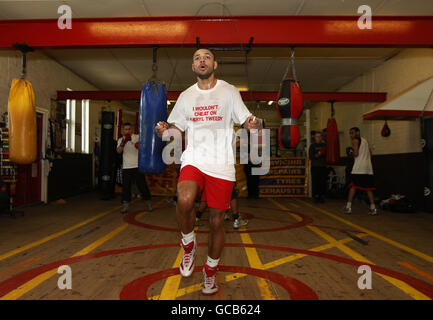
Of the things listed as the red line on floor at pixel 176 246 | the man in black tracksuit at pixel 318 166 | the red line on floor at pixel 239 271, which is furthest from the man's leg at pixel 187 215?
the man in black tracksuit at pixel 318 166

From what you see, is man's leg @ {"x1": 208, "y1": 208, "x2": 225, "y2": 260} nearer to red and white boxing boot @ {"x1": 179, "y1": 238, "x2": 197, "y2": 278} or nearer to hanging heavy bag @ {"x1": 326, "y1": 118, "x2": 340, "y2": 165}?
red and white boxing boot @ {"x1": 179, "y1": 238, "x2": 197, "y2": 278}

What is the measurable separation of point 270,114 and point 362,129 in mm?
9102

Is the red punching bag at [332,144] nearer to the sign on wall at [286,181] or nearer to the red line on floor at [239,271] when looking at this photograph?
the sign on wall at [286,181]

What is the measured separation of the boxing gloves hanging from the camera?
433 cm

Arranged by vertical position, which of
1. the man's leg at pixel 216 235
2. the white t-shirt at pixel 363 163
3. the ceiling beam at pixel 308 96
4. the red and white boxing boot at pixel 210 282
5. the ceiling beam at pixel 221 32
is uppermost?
the ceiling beam at pixel 221 32

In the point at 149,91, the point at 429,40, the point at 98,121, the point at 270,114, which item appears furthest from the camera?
the point at 270,114

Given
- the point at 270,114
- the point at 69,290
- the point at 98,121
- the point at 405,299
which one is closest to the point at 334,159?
the point at 405,299

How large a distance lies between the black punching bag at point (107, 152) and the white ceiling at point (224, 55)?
185 cm

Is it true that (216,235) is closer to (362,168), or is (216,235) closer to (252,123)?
(252,123)

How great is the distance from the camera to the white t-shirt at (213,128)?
9.22ft

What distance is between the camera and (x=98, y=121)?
47.5 feet

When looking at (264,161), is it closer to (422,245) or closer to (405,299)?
(422,245)

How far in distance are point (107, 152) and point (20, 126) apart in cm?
505

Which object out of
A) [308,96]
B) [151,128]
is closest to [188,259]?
[151,128]
